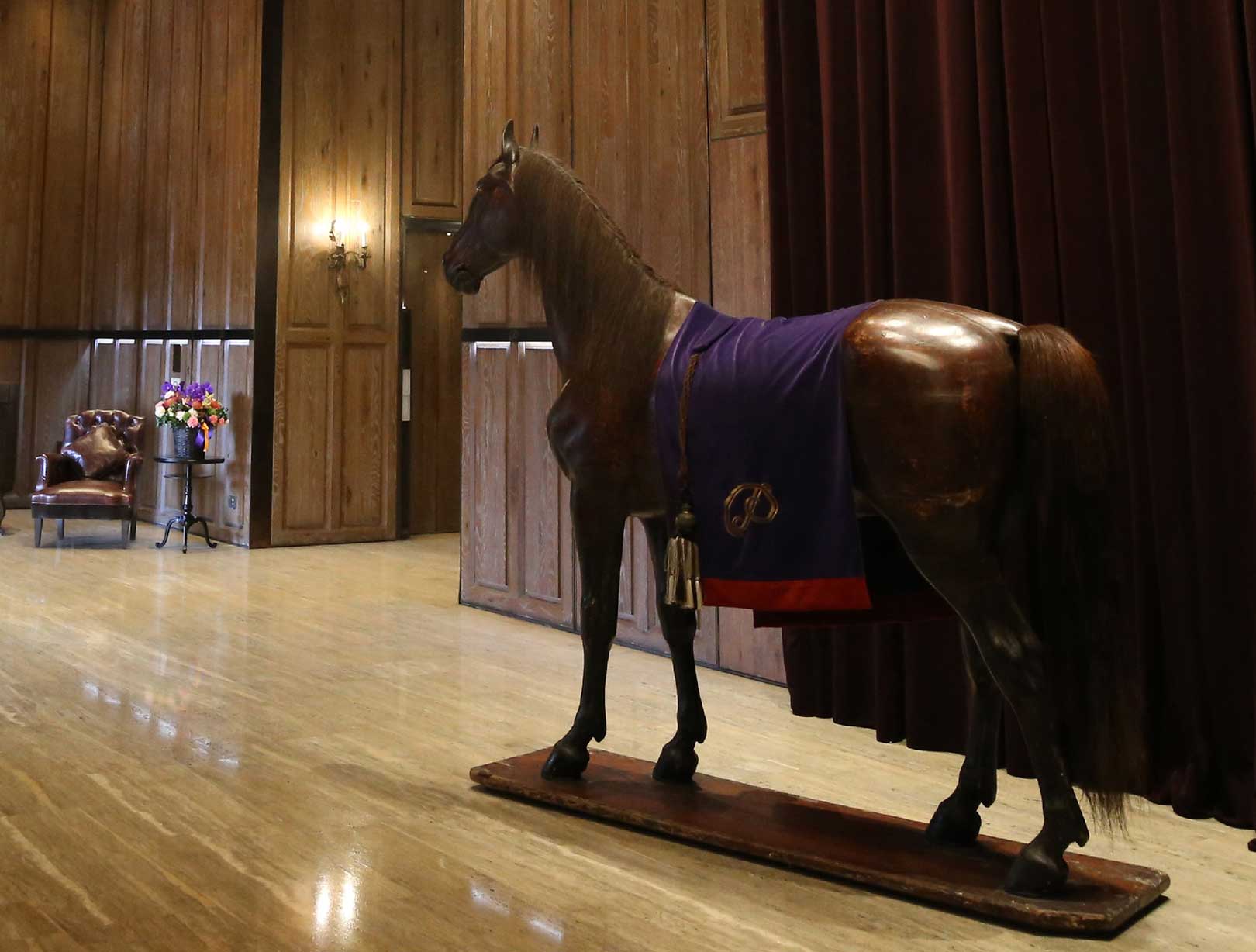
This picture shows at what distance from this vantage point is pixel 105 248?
1140cm

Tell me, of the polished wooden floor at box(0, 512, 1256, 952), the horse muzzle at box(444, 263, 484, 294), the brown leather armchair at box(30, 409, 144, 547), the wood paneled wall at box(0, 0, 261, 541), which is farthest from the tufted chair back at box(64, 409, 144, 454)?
the horse muzzle at box(444, 263, 484, 294)

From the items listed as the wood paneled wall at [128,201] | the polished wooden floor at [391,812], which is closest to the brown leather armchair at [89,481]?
the wood paneled wall at [128,201]

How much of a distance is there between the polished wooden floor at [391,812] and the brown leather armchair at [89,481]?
10.5 ft

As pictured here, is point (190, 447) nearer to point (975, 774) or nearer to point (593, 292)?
point (593, 292)

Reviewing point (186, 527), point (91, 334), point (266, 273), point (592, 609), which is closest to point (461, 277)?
point (592, 609)

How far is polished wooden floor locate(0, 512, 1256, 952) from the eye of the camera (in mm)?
2221

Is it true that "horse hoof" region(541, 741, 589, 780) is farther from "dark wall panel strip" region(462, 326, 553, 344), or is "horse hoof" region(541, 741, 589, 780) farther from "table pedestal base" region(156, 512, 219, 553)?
"table pedestal base" region(156, 512, 219, 553)

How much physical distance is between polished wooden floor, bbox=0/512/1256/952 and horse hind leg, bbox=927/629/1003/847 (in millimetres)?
305

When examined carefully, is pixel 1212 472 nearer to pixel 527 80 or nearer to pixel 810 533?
pixel 810 533

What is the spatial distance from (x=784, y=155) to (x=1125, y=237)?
141cm

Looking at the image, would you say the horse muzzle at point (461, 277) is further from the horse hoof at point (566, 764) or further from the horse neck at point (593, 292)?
the horse hoof at point (566, 764)

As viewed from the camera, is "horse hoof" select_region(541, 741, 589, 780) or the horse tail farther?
"horse hoof" select_region(541, 741, 589, 780)

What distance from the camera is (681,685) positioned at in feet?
10.2

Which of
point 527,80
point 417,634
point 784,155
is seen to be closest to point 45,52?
point 527,80
